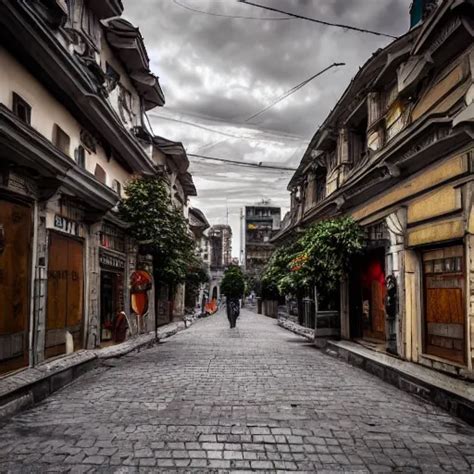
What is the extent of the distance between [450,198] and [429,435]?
4017 millimetres

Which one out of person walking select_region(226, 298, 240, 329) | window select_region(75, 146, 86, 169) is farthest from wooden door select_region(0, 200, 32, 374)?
person walking select_region(226, 298, 240, 329)

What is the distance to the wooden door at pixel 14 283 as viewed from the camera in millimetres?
7359

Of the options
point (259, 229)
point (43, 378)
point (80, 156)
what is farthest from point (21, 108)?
point (259, 229)

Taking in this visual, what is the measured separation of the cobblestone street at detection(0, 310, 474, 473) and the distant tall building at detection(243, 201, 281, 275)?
69428mm

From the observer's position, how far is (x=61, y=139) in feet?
36.3

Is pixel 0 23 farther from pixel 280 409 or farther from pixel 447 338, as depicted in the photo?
pixel 447 338

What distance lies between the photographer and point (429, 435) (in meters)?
5.64

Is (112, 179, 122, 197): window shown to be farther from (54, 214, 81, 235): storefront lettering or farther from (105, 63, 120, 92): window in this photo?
(54, 214, 81, 235): storefront lettering

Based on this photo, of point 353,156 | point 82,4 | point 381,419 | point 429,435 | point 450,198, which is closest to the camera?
point 429,435

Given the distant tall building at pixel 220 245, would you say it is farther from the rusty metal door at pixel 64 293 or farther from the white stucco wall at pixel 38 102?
the rusty metal door at pixel 64 293

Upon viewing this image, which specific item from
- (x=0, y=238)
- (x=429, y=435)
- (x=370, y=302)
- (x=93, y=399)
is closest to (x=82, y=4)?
(x=0, y=238)

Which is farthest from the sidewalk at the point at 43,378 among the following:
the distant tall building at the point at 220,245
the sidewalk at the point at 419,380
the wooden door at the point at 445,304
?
the distant tall building at the point at 220,245

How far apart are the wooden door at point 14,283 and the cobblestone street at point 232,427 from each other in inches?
41.9

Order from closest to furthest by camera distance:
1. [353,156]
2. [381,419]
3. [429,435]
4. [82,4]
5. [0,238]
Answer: [429,435] → [381,419] → [0,238] → [82,4] → [353,156]
